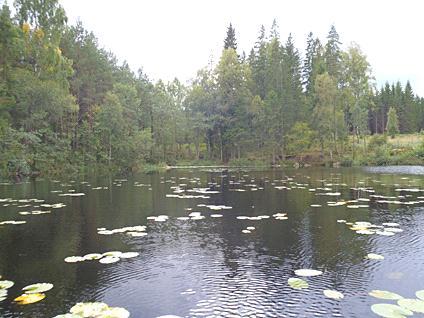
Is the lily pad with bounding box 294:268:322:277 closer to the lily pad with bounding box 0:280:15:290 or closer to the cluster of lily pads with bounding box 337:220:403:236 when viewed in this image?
the cluster of lily pads with bounding box 337:220:403:236

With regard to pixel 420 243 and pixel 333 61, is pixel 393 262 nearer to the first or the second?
pixel 420 243

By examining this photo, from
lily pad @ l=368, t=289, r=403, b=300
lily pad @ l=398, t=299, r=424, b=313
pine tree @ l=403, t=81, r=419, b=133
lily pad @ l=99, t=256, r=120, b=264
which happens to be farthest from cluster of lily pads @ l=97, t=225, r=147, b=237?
pine tree @ l=403, t=81, r=419, b=133

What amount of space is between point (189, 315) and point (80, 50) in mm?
39877

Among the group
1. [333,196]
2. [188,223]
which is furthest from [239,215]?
[333,196]

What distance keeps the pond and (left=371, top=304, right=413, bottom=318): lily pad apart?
0.29 ft

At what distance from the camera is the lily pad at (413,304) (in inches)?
146

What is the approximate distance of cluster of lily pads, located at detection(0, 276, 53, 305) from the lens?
413 centimetres

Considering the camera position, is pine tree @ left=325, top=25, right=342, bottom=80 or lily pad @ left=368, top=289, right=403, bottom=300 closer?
lily pad @ left=368, top=289, right=403, bottom=300

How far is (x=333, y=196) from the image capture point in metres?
13.3

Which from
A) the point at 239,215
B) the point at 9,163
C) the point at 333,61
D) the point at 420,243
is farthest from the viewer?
the point at 333,61

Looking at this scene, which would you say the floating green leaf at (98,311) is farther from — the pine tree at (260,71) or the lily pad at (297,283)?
the pine tree at (260,71)

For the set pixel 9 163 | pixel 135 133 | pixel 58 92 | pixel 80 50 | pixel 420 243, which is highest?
pixel 80 50

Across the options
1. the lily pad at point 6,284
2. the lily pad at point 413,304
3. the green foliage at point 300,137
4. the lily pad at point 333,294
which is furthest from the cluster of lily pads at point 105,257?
the green foliage at point 300,137

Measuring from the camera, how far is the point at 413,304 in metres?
3.81
